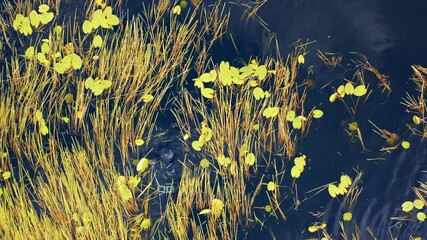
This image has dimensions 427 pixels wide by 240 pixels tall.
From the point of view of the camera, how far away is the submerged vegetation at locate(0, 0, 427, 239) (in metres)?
2.60

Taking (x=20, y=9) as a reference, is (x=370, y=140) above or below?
below

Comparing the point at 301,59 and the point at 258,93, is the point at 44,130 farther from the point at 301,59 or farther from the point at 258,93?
the point at 301,59

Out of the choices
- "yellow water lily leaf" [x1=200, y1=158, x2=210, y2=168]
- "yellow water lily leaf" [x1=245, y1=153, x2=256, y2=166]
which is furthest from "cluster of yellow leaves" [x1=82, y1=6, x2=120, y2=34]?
"yellow water lily leaf" [x1=245, y1=153, x2=256, y2=166]

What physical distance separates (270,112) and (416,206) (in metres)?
0.76

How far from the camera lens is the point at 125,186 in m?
2.61

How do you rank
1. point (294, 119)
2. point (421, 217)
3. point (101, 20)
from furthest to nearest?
1. point (101, 20)
2. point (294, 119)
3. point (421, 217)

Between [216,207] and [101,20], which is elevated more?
[101,20]

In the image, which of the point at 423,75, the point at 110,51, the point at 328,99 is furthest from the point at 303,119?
the point at 110,51

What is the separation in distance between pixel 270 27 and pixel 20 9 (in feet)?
3.93

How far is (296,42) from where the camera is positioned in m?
2.75

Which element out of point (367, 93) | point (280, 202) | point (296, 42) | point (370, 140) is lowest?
point (280, 202)

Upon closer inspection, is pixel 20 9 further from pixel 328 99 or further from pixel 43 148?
pixel 328 99

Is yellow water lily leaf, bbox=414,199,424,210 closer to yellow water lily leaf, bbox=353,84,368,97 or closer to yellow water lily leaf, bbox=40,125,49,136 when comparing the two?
yellow water lily leaf, bbox=353,84,368,97

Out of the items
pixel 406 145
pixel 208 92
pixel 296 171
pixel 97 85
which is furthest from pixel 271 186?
pixel 97 85
